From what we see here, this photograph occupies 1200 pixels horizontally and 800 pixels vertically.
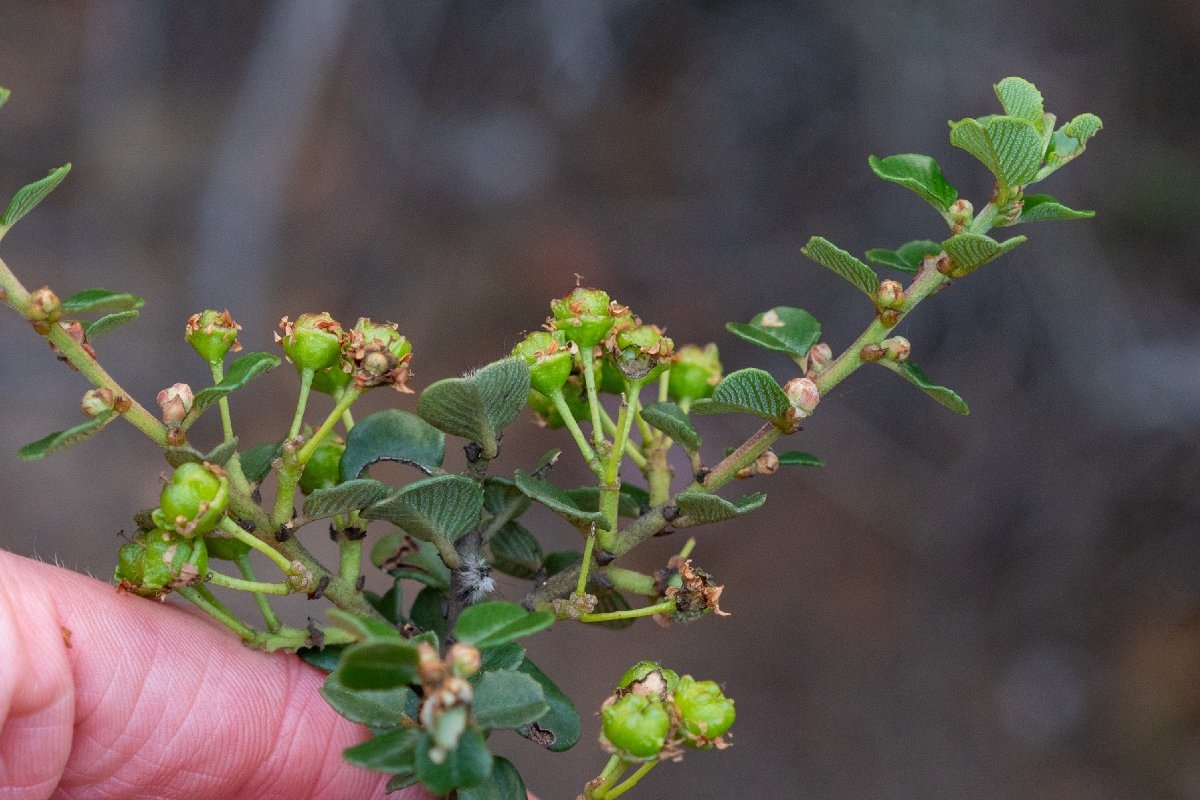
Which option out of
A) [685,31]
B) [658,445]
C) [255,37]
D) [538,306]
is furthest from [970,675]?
[255,37]

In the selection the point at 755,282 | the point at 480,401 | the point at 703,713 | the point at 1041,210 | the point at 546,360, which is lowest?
the point at 703,713

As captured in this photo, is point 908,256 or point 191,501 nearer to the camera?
point 191,501

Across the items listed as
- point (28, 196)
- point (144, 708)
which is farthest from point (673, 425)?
point (144, 708)

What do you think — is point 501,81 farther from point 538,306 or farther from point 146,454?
point 146,454

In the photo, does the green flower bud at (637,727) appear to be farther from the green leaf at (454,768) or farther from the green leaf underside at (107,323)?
the green leaf underside at (107,323)

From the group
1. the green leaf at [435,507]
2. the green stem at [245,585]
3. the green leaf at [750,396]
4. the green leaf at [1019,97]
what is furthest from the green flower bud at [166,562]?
the green leaf at [1019,97]

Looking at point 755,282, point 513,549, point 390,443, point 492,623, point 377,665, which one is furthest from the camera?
point 755,282

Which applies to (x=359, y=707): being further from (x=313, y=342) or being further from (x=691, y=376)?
(x=691, y=376)
